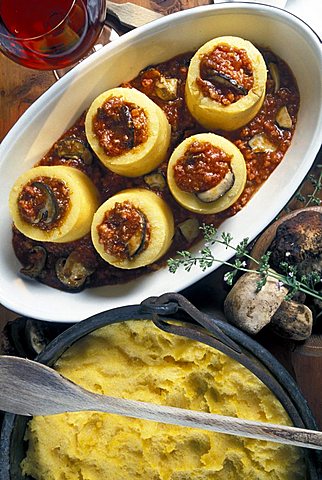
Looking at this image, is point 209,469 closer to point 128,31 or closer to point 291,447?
point 291,447

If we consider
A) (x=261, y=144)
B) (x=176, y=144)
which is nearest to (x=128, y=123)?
(x=176, y=144)

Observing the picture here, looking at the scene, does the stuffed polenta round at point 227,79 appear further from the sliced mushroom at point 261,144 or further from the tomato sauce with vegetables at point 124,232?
the tomato sauce with vegetables at point 124,232

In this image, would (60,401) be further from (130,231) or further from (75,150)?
(75,150)

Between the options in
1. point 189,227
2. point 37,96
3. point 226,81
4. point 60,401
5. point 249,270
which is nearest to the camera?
point 60,401

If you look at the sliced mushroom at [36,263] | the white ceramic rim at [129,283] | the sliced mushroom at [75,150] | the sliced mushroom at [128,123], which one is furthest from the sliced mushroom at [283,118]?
the sliced mushroom at [36,263]

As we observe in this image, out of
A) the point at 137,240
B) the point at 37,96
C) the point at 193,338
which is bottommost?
the point at 193,338

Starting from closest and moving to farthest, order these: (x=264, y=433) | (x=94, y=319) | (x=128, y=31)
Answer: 1. (x=264, y=433)
2. (x=94, y=319)
3. (x=128, y=31)

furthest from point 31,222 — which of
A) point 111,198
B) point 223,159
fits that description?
point 223,159
